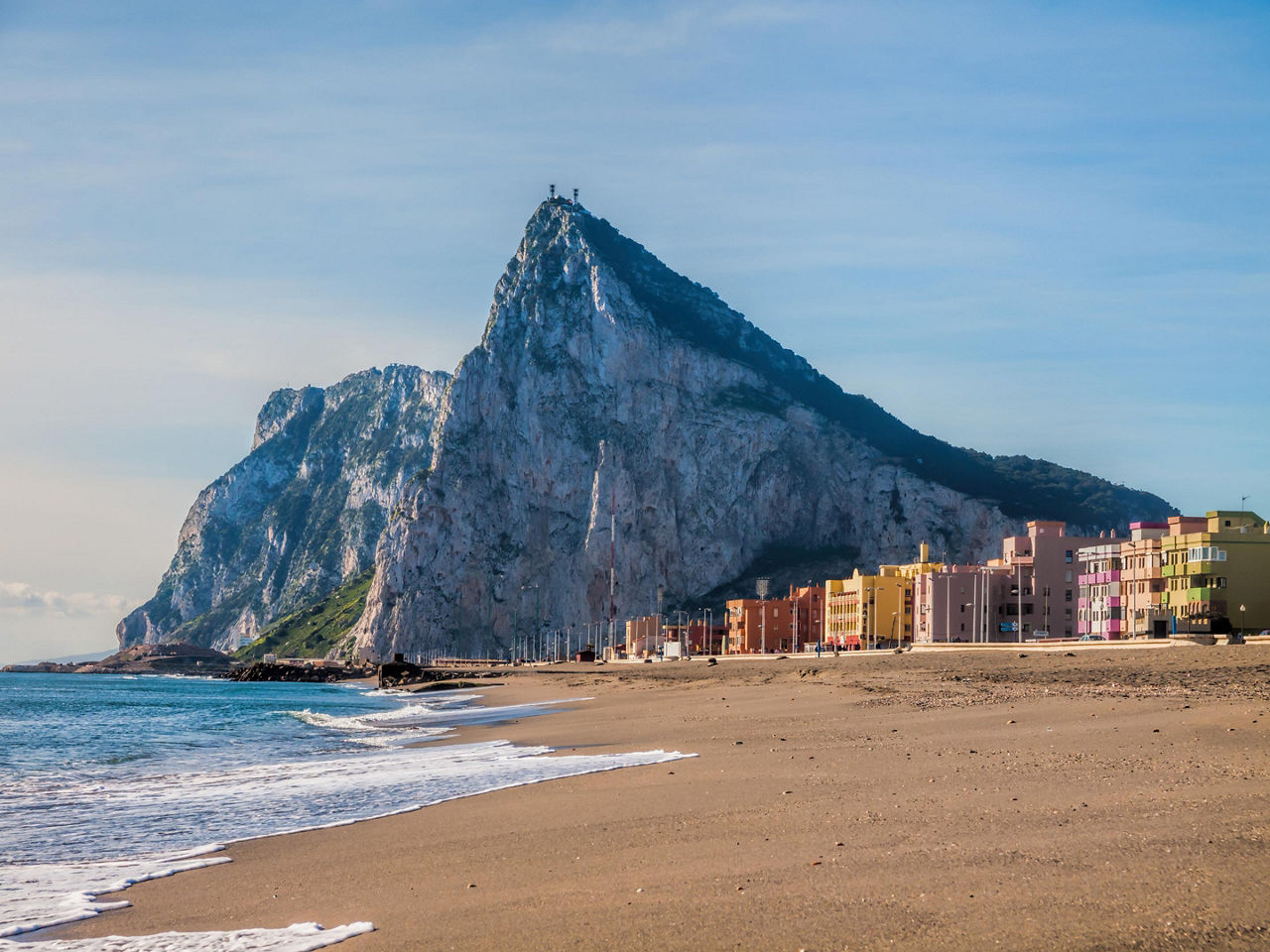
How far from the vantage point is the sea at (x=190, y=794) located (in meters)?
11.5

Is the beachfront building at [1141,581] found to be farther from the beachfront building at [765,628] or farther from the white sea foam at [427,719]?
the beachfront building at [765,628]

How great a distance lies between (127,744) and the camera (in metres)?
35.3

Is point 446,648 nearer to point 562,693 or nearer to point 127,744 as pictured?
point 562,693

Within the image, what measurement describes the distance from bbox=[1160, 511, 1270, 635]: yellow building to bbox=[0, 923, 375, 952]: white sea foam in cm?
6338

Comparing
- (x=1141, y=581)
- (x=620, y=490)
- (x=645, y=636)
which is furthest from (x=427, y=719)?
(x=620, y=490)

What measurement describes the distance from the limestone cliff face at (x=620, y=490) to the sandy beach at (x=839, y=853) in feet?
501

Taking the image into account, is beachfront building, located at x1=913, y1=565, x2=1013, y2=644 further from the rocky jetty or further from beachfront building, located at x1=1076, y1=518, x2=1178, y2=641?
the rocky jetty

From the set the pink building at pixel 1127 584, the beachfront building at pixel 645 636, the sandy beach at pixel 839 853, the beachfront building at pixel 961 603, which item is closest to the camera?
the sandy beach at pixel 839 853

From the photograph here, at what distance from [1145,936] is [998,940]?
950 millimetres

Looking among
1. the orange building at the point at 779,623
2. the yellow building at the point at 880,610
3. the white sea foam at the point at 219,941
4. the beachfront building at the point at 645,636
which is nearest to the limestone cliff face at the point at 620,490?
the beachfront building at the point at 645,636

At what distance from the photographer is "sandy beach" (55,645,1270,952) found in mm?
8773

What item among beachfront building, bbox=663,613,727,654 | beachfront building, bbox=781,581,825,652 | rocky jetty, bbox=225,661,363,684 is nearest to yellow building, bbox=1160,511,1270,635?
beachfront building, bbox=781,581,825,652


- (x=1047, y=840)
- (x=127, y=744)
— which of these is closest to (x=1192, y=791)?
(x=1047, y=840)

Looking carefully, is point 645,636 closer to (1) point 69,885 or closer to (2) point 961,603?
(2) point 961,603
